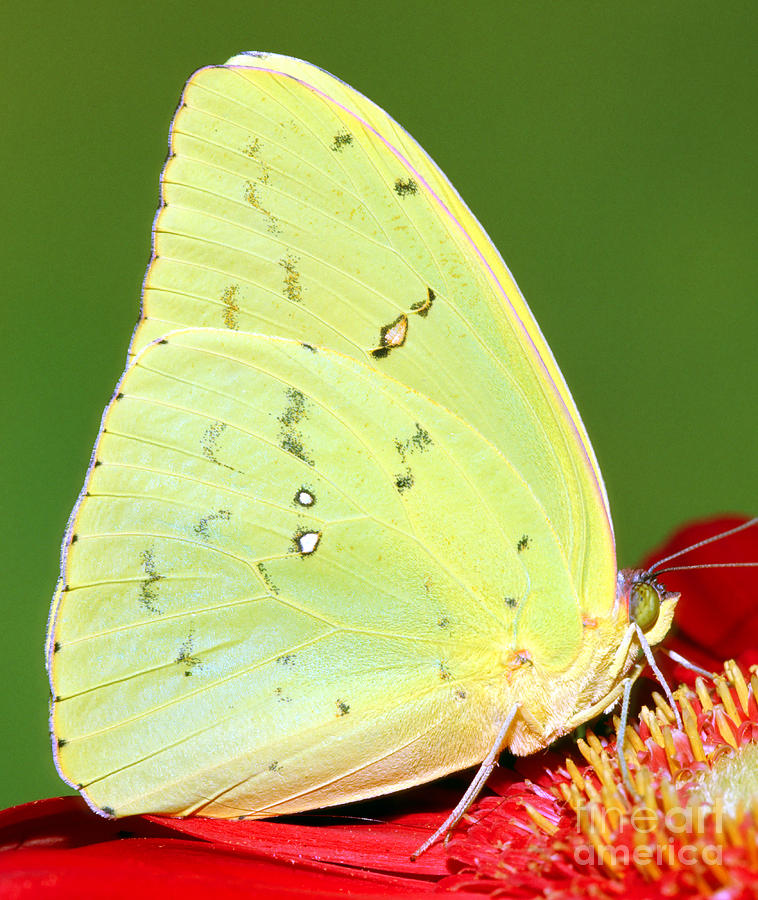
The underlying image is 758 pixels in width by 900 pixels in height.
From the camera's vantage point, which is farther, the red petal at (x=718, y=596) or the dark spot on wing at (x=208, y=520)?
the red petal at (x=718, y=596)

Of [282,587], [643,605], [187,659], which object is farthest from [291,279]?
[643,605]

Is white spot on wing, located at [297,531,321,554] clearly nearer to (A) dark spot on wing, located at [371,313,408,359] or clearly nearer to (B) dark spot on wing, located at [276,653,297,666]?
(B) dark spot on wing, located at [276,653,297,666]

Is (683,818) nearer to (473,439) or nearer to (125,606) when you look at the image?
(473,439)

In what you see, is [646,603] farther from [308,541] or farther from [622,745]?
[308,541]

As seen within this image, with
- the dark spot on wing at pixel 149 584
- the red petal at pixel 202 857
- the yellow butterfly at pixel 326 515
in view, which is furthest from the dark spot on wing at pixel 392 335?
the red petal at pixel 202 857

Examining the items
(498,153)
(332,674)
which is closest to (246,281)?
(332,674)

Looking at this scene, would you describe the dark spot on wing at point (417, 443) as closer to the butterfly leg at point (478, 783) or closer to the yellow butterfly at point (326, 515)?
the yellow butterfly at point (326, 515)

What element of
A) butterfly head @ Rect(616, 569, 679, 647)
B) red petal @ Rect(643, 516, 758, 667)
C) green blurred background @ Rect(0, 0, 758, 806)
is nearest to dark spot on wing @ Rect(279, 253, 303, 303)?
butterfly head @ Rect(616, 569, 679, 647)
